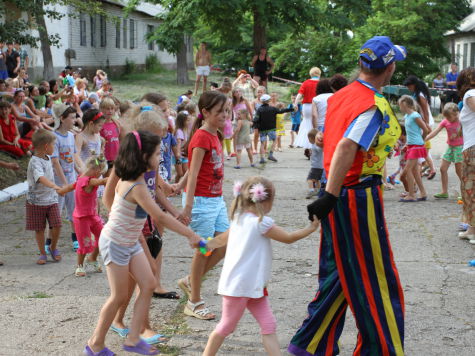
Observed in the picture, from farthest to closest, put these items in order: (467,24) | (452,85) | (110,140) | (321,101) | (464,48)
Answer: (464,48) → (467,24) → (452,85) → (321,101) → (110,140)

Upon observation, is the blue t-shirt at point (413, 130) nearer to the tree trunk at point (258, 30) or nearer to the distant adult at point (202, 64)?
the distant adult at point (202, 64)

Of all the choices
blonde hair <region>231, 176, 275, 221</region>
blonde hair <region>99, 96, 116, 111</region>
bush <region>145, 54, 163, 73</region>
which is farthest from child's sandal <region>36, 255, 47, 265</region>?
bush <region>145, 54, 163, 73</region>

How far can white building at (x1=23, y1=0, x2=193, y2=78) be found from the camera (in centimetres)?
3338

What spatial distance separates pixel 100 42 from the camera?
4019 centimetres

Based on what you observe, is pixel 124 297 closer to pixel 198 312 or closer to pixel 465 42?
pixel 198 312

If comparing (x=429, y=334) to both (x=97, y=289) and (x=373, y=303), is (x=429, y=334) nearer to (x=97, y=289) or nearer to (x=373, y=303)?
(x=373, y=303)

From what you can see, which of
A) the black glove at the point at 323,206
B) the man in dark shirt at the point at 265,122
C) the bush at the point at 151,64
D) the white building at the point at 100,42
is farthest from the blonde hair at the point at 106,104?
the bush at the point at 151,64

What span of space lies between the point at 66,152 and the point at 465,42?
3540cm

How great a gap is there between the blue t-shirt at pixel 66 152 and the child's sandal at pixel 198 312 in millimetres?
3105

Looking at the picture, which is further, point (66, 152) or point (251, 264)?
point (66, 152)

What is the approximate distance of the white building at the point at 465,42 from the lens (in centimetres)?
3484

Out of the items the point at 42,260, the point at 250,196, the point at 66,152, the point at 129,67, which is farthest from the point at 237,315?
the point at 129,67

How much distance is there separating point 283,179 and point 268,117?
7.09ft

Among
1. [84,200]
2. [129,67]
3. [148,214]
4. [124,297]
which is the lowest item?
[124,297]
